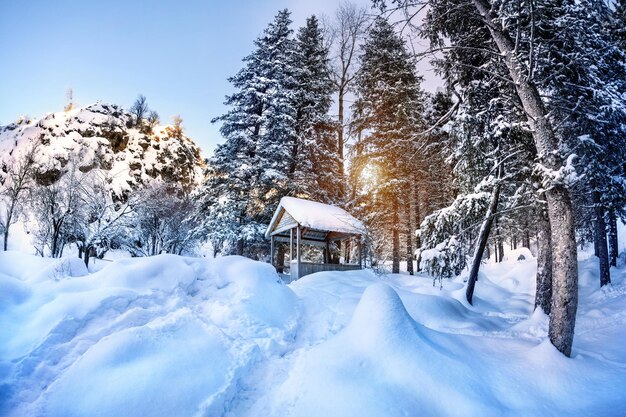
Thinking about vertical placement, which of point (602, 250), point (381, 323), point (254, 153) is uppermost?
point (254, 153)

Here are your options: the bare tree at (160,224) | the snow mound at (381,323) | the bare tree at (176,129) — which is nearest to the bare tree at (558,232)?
the snow mound at (381,323)

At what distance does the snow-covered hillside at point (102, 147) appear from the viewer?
3388cm

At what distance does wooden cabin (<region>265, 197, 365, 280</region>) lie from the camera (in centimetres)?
1330

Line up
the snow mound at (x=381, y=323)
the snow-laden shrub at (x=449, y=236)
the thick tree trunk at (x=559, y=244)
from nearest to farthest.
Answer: the snow mound at (x=381, y=323) → the thick tree trunk at (x=559, y=244) → the snow-laden shrub at (x=449, y=236)

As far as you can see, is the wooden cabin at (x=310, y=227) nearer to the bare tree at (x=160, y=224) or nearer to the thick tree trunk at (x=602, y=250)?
the bare tree at (x=160, y=224)

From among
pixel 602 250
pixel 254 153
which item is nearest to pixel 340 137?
pixel 254 153

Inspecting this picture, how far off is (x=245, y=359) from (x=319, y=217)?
33.2ft

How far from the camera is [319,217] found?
45.1 ft

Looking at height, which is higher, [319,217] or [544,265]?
[319,217]

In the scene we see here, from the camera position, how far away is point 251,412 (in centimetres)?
298

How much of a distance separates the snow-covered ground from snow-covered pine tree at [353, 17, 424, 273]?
11.7m

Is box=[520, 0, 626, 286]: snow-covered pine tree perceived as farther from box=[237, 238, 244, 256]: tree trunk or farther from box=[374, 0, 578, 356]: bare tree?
box=[237, 238, 244, 256]: tree trunk

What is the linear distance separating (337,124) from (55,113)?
42.1 meters

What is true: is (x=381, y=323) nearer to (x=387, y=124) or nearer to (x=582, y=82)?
(x=582, y=82)
